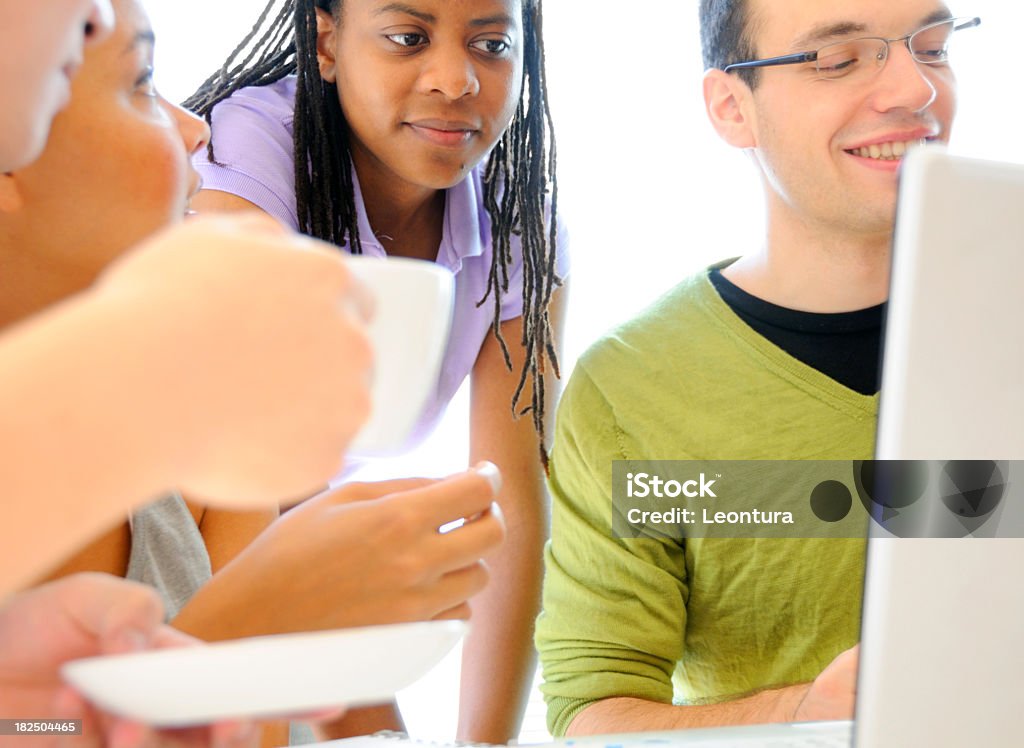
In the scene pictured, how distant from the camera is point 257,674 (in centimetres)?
40

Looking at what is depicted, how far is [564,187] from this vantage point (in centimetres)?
206

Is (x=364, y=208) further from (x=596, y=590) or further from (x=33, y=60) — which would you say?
(x=33, y=60)

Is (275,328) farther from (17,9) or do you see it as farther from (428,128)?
(428,128)

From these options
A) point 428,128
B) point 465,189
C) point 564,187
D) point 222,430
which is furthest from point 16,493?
point 564,187

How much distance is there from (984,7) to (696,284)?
1151mm

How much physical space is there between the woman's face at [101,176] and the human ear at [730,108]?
0.81 metres

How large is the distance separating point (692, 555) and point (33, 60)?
966mm

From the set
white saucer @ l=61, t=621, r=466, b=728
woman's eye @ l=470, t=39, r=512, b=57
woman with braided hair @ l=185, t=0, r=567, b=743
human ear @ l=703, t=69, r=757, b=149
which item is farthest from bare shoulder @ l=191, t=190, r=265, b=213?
white saucer @ l=61, t=621, r=466, b=728

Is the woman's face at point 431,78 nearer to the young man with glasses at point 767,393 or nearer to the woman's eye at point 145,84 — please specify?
the young man with glasses at point 767,393

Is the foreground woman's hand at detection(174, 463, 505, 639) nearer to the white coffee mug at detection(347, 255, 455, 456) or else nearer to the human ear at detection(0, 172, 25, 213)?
the white coffee mug at detection(347, 255, 455, 456)

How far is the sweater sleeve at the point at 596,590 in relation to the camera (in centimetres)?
122

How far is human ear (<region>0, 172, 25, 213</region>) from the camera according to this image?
79cm

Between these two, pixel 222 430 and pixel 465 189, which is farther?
pixel 465 189

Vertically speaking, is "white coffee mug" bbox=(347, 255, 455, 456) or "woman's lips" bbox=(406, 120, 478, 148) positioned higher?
"woman's lips" bbox=(406, 120, 478, 148)
